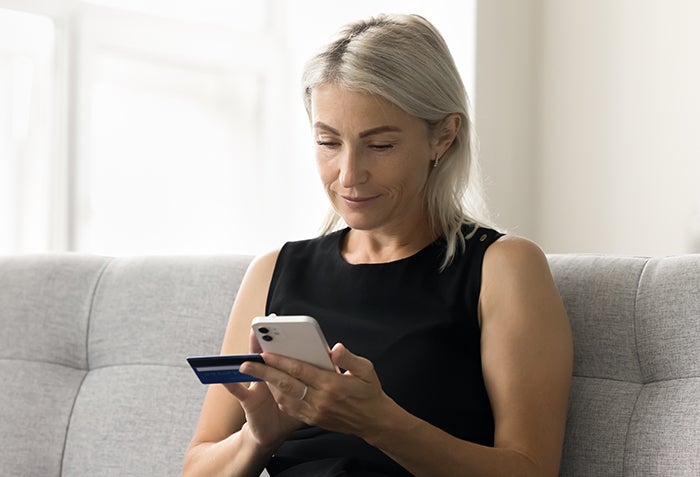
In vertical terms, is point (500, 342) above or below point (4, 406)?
above

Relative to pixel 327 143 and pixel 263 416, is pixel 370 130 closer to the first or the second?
pixel 327 143

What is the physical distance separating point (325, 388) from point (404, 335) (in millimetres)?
361

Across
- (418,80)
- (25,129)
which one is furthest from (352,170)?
(25,129)

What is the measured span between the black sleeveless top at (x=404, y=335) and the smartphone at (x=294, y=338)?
33 cm

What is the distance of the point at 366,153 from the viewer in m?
1.61

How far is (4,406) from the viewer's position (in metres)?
2.02

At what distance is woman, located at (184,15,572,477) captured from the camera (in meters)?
1.49

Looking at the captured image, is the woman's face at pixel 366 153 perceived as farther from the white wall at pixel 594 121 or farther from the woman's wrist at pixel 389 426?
the white wall at pixel 594 121

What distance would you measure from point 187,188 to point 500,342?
7.21 ft

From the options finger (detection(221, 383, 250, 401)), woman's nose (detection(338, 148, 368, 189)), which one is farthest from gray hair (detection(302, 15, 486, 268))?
finger (detection(221, 383, 250, 401))

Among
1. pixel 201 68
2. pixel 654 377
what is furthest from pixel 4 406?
pixel 201 68

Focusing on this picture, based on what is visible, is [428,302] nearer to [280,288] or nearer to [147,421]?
[280,288]

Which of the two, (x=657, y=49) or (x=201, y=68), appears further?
(x=201, y=68)

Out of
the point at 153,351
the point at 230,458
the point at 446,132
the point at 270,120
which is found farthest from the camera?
the point at 270,120
